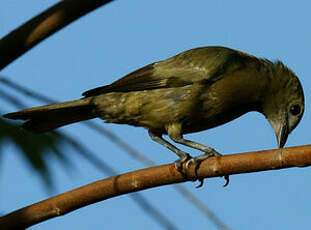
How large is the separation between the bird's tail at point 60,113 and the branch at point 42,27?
2.09m

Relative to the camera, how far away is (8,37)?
231 centimetres

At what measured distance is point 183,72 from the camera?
17.1 feet

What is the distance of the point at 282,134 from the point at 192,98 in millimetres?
944

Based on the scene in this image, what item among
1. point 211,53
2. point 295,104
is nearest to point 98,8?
point 211,53

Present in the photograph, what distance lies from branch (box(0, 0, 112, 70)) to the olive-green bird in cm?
243

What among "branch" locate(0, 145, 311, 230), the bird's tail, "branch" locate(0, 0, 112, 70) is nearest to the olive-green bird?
the bird's tail

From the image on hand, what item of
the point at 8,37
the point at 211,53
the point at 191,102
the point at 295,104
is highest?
the point at 8,37

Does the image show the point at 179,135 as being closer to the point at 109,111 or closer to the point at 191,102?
the point at 191,102

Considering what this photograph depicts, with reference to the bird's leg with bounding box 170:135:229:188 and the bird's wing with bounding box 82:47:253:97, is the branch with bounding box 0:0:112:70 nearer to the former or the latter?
the bird's leg with bounding box 170:135:229:188

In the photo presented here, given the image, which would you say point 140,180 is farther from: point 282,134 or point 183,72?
point 282,134

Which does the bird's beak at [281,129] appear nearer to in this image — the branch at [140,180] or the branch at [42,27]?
the branch at [140,180]

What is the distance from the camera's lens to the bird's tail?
4.61 m

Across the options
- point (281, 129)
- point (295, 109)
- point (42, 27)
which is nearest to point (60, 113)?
point (281, 129)

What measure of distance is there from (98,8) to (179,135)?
2.83m
